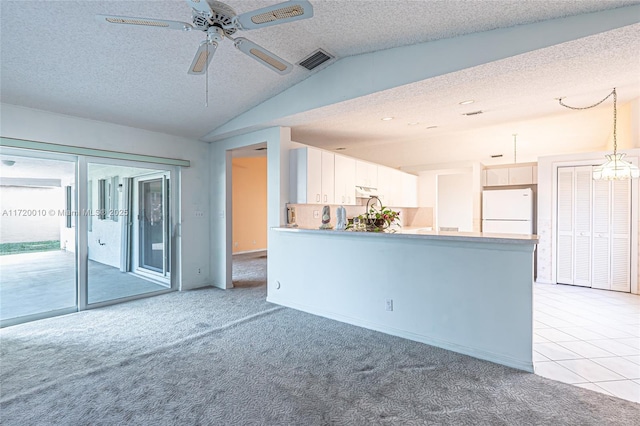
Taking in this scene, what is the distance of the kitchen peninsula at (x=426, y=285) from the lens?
2.60 meters

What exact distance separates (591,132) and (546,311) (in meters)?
3.74

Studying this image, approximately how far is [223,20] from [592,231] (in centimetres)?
615

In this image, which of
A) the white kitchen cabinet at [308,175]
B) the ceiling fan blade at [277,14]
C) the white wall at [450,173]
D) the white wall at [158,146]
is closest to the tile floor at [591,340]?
the white wall at [450,173]

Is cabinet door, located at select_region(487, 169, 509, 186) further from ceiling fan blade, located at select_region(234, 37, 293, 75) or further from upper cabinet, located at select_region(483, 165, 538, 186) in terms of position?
ceiling fan blade, located at select_region(234, 37, 293, 75)

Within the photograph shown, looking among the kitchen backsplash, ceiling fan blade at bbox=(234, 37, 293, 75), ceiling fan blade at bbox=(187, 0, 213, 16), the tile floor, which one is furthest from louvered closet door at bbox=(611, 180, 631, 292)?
ceiling fan blade at bbox=(187, 0, 213, 16)

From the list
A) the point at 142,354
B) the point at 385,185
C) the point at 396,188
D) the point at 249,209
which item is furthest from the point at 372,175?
the point at 249,209

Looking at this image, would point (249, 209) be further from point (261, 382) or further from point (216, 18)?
point (216, 18)

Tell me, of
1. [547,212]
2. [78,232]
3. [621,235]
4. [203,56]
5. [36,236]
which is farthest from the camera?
[547,212]

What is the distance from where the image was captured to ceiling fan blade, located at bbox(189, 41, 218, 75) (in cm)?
205

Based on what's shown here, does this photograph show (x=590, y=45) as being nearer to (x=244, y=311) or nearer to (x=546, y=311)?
(x=546, y=311)

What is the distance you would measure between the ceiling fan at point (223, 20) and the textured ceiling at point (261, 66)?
1.94 ft

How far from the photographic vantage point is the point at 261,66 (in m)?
3.29

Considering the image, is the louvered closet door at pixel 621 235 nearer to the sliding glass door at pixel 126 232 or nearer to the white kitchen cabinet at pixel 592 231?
the white kitchen cabinet at pixel 592 231

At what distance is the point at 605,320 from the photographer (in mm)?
3637
